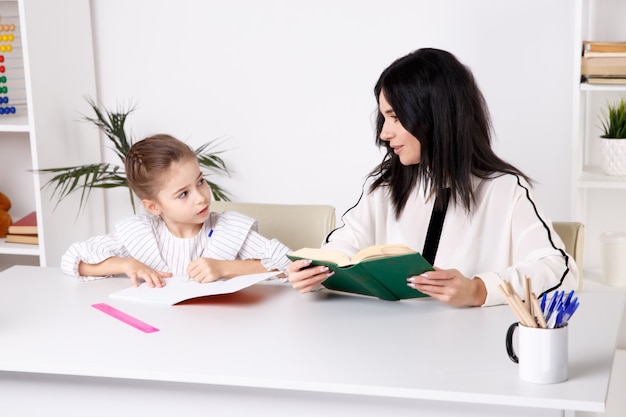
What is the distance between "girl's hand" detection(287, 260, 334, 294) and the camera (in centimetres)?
183

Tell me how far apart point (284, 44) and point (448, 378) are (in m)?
2.21

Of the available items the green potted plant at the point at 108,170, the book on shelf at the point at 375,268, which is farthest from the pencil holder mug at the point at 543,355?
the green potted plant at the point at 108,170

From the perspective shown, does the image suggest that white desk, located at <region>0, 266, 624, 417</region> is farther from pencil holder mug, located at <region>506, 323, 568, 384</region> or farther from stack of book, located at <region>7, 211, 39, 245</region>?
stack of book, located at <region>7, 211, 39, 245</region>

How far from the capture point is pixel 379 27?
329cm

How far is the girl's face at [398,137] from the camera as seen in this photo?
208cm

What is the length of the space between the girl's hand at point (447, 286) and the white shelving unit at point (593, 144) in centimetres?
115

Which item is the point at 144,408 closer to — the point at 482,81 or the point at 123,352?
the point at 123,352

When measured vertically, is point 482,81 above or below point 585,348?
above

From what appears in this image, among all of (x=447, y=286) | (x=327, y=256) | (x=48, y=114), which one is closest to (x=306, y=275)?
(x=327, y=256)

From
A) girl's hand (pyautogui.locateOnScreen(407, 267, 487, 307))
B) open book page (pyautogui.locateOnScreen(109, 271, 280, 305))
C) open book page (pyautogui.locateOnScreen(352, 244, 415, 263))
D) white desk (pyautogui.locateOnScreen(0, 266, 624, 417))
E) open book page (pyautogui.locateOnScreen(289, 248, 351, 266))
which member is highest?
open book page (pyautogui.locateOnScreen(352, 244, 415, 263))

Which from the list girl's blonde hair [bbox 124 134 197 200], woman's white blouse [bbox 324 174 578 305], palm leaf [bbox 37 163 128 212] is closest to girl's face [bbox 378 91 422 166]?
woman's white blouse [bbox 324 174 578 305]

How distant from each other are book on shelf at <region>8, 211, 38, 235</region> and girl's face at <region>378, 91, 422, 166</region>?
6.11ft

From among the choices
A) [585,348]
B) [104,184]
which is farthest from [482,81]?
[585,348]

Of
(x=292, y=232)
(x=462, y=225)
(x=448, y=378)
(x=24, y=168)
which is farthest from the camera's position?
(x=24, y=168)
